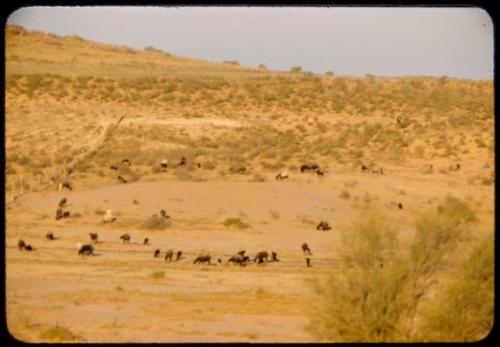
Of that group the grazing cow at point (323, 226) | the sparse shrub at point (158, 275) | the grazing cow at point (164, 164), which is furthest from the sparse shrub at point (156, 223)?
the grazing cow at point (164, 164)

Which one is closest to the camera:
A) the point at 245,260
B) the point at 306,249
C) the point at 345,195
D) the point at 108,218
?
the point at 245,260

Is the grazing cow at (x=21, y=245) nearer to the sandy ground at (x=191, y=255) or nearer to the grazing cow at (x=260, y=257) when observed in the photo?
the sandy ground at (x=191, y=255)

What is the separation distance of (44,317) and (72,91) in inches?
1460

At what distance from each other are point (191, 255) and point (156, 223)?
3566mm

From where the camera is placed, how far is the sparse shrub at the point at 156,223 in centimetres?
2461

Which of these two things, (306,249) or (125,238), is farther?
(125,238)

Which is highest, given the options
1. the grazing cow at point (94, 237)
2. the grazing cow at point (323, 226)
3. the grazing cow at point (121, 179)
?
the grazing cow at point (94, 237)

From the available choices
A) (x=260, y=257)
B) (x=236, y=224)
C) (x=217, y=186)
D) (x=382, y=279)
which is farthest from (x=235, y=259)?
(x=217, y=186)

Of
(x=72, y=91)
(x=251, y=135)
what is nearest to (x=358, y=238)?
(x=251, y=135)

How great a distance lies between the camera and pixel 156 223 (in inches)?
974

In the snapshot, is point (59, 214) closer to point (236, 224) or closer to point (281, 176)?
point (236, 224)

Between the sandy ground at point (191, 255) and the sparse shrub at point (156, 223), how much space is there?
19 cm

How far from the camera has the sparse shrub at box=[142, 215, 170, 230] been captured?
24.6 meters

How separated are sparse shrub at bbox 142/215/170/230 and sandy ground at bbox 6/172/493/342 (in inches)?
7.6
